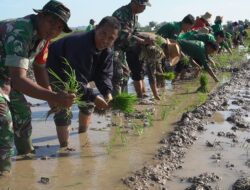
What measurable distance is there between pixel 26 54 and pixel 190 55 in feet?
19.7

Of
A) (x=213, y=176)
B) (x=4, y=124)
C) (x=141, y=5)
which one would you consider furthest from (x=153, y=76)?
(x=4, y=124)

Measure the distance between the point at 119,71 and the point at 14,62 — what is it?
11.1ft

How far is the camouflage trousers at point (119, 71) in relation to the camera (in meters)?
6.44

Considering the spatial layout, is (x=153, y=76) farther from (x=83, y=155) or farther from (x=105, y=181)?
(x=105, y=181)

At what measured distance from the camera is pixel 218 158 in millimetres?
4500

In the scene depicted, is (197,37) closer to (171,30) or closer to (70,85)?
(171,30)

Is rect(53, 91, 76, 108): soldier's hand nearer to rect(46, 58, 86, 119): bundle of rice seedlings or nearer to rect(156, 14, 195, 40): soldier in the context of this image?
rect(46, 58, 86, 119): bundle of rice seedlings

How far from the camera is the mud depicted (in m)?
3.81

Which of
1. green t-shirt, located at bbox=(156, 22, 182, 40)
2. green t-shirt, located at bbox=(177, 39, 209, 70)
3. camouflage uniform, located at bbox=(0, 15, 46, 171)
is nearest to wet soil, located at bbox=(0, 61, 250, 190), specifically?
camouflage uniform, located at bbox=(0, 15, 46, 171)

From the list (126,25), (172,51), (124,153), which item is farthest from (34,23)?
(172,51)

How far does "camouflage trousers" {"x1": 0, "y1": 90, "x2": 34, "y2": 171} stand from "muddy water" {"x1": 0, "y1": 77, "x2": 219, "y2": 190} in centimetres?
15

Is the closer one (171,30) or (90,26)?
(171,30)

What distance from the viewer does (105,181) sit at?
3.89 metres

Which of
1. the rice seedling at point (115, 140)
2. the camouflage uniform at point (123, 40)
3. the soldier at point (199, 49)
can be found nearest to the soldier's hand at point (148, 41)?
the camouflage uniform at point (123, 40)
